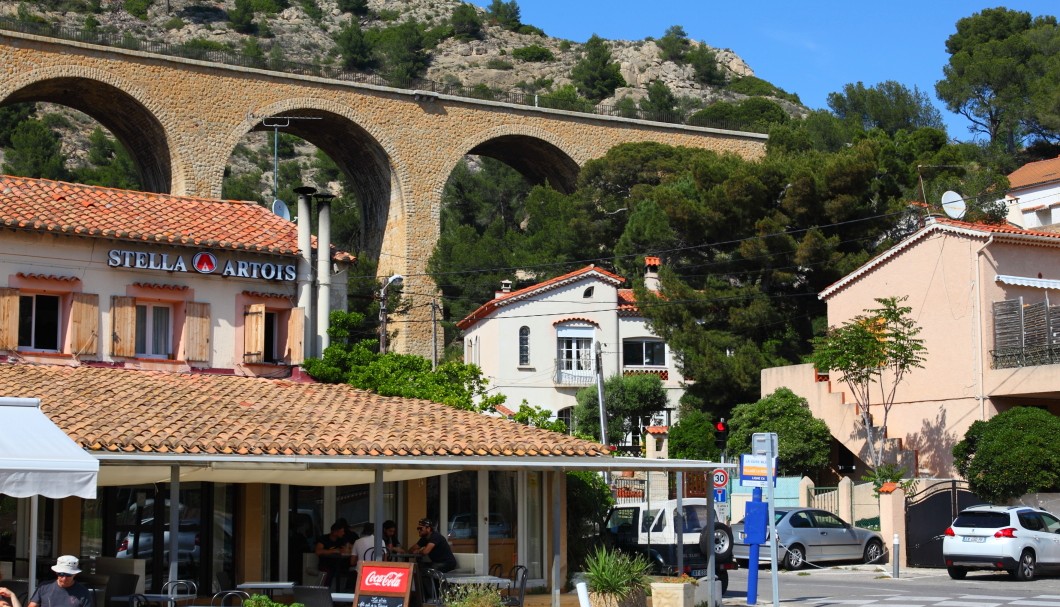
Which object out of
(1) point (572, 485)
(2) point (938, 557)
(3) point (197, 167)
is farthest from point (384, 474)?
(3) point (197, 167)

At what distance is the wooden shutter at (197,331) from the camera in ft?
77.1

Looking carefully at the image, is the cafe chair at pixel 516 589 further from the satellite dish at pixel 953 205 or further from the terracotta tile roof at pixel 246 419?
the satellite dish at pixel 953 205

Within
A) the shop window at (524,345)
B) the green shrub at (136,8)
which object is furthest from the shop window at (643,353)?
the green shrub at (136,8)

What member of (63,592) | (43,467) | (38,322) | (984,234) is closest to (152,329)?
(38,322)

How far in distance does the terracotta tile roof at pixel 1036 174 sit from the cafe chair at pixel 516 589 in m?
52.9

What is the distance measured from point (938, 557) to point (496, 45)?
337ft

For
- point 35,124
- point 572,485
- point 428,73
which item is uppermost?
point 428,73

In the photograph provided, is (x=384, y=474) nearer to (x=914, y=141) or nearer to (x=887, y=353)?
(x=887, y=353)

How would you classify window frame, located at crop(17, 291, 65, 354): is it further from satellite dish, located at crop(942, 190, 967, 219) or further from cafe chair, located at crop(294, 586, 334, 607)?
satellite dish, located at crop(942, 190, 967, 219)

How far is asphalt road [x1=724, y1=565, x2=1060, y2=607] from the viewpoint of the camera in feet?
63.3

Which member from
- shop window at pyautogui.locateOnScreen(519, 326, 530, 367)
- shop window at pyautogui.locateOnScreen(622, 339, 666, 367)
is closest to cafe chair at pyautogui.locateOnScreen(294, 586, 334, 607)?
shop window at pyautogui.locateOnScreen(519, 326, 530, 367)

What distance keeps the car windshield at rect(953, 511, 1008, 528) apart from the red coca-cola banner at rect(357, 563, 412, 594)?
13.4m

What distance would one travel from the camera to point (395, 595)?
1417 centimetres

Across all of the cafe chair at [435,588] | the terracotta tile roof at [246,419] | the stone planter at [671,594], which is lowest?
the stone planter at [671,594]
